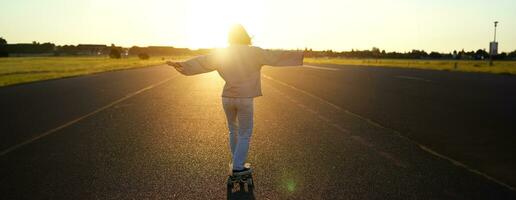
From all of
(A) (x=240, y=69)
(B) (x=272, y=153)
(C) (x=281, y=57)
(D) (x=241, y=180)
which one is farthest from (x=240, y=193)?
(B) (x=272, y=153)

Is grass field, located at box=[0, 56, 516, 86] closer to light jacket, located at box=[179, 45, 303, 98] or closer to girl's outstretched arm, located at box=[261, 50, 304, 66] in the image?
light jacket, located at box=[179, 45, 303, 98]

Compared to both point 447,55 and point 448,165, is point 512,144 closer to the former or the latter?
point 448,165

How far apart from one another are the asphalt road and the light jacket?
1.00m

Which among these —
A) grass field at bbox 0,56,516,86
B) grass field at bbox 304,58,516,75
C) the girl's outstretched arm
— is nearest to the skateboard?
the girl's outstretched arm

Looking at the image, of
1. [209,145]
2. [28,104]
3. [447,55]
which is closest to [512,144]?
[209,145]

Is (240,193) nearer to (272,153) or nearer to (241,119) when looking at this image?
(241,119)

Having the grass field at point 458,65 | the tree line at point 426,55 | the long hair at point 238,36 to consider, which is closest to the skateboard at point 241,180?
the long hair at point 238,36

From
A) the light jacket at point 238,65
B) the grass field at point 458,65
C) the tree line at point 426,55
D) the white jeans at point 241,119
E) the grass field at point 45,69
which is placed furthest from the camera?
the tree line at point 426,55

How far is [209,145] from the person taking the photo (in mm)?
8070

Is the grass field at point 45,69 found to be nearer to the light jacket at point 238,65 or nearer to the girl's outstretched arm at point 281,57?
the light jacket at point 238,65

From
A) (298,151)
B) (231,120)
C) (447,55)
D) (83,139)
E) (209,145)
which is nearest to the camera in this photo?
(231,120)

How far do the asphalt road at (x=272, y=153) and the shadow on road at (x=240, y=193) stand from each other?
4 cm

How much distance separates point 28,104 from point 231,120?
458 inches

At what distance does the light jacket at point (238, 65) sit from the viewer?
527 cm
